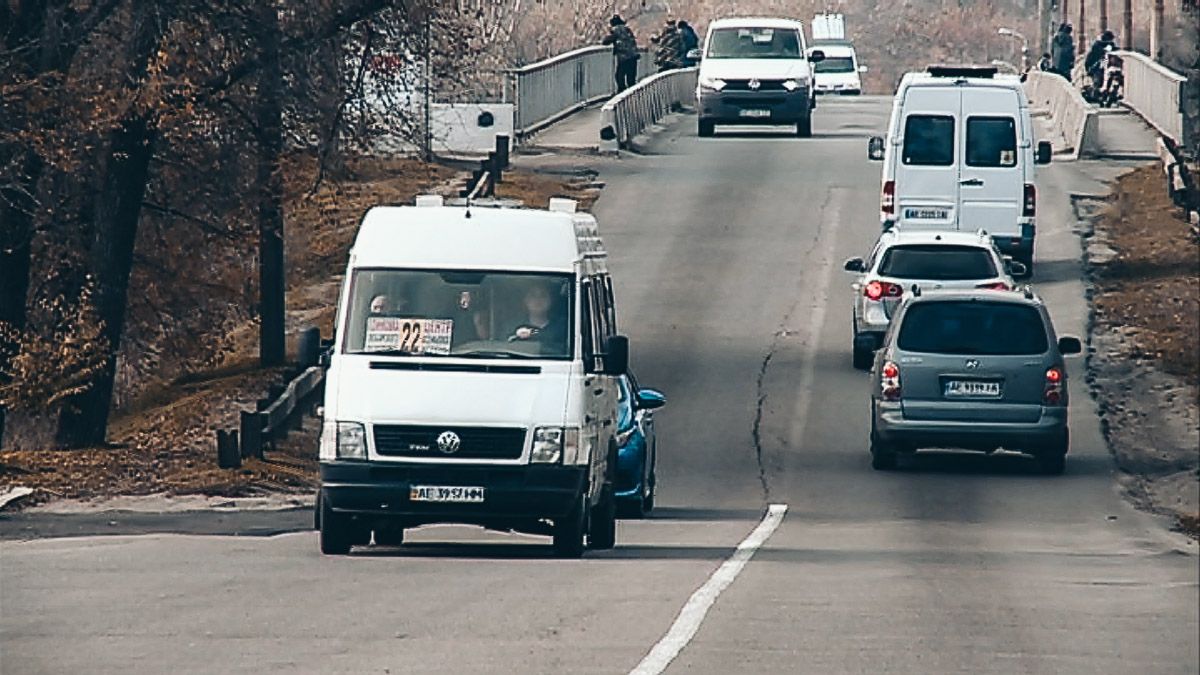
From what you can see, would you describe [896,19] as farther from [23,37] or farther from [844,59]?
[23,37]

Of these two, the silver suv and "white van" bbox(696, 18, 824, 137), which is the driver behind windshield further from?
"white van" bbox(696, 18, 824, 137)

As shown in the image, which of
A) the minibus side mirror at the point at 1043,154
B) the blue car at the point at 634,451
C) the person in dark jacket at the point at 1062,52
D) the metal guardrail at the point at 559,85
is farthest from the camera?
the person in dark jacket at the point at 1062,52

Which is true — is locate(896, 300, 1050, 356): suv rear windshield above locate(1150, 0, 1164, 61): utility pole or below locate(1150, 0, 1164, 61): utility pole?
below

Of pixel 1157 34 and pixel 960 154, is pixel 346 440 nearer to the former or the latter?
pixel 960 154

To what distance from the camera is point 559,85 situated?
5803 centimetres

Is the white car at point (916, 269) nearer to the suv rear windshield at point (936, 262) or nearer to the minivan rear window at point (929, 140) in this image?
the suv rear windshield at point (936, 262)

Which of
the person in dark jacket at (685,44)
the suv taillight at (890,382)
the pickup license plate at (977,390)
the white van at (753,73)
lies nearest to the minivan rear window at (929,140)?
the suv taillight at (890,382)

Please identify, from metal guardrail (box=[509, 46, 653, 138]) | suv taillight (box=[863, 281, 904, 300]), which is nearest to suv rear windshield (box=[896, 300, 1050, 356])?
suv taillight (box=[863, 281, 904, 300])

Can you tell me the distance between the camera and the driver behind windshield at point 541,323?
603 inches

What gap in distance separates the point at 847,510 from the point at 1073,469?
4239 mm

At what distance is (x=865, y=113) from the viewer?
208 feet

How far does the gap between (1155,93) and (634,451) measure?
39.0m

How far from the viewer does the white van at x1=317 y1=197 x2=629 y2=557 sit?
14.9 metres

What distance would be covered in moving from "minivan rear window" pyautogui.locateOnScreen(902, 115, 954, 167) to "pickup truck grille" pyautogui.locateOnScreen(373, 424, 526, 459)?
19.3 meters
